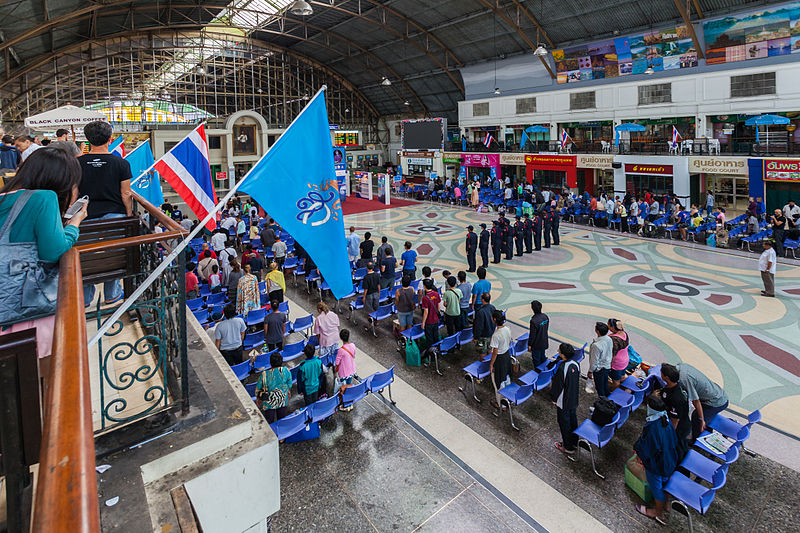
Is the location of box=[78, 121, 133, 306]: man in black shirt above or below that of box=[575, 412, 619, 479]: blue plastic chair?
above

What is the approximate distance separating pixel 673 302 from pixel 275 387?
10.2 metres

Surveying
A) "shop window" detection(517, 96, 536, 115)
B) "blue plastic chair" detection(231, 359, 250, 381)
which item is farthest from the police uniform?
"shop window" detection(517, 96, 536, 115)

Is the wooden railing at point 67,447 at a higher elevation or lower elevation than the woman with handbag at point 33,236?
lower

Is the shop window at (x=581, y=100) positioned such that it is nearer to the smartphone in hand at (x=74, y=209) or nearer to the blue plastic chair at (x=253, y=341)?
the blue plastic chair at (x=253, y=341)

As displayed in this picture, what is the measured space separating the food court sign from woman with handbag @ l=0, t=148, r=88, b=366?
83.8 ft

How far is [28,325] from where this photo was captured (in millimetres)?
2541

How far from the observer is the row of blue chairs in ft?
19.7

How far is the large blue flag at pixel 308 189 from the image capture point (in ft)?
16.6

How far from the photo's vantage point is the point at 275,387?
627cm

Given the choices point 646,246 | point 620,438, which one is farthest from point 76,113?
point 646,246

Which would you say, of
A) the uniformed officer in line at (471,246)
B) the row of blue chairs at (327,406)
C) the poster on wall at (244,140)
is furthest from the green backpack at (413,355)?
the poster on wall at (244,140)

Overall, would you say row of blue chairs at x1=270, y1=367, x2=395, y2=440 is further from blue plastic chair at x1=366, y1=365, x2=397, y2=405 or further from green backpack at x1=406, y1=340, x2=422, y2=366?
green backpack at x1=406, y1=340, x2=422, y2=366

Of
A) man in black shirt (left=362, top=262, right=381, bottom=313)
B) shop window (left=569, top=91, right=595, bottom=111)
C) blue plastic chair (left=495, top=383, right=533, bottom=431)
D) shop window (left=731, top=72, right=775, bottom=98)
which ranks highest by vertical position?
shop window (left=569, top=91, right=595, bottom=111)

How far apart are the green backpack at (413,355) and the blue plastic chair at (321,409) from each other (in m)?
2.38
